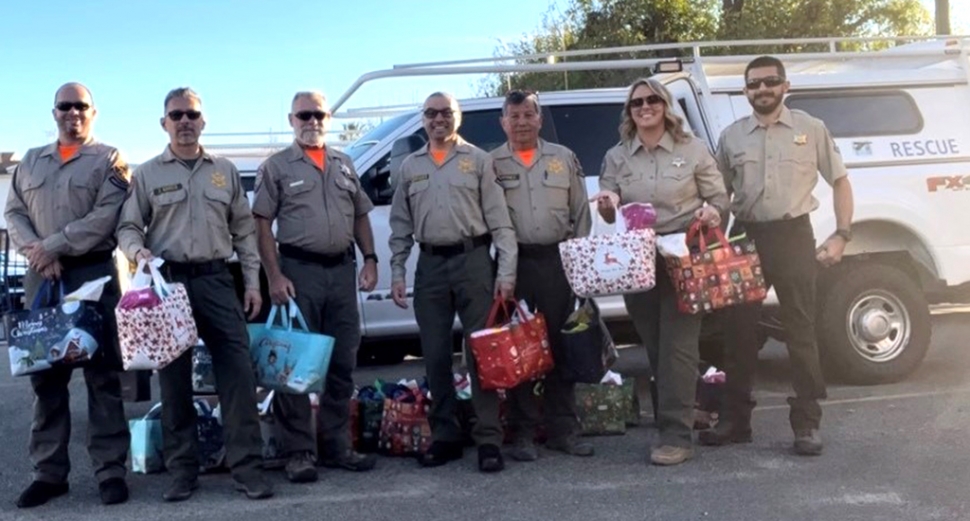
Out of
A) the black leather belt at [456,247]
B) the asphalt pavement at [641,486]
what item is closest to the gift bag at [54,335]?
the asphalt pavement at [641,486]

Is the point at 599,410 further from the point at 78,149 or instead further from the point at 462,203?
the point at 78,149

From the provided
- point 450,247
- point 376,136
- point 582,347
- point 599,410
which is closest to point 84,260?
point 450,247

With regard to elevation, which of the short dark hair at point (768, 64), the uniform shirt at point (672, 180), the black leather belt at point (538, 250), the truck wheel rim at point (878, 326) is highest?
the short dark hair at point (768, 64)

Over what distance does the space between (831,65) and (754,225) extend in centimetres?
276

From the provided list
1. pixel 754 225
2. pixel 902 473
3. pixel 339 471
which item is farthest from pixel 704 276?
pixel 339 471

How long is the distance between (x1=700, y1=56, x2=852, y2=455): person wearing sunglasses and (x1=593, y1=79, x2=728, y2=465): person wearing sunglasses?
0.96ft

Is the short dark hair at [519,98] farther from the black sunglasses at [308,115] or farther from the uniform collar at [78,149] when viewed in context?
the uniform collar at [78,149]

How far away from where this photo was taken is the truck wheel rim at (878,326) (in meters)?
7.43

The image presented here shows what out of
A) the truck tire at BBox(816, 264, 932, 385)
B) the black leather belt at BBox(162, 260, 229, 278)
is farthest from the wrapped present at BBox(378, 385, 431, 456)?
the truck tire at BBox(816, 264, 932, 385)

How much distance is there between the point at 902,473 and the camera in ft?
17.6

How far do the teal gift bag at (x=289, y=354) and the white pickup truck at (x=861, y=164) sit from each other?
5.82 feet

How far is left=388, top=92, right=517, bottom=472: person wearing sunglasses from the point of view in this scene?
5.64m

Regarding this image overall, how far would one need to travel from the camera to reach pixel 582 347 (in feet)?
18.8

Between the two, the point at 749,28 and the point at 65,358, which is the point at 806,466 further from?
the point at 749,28
